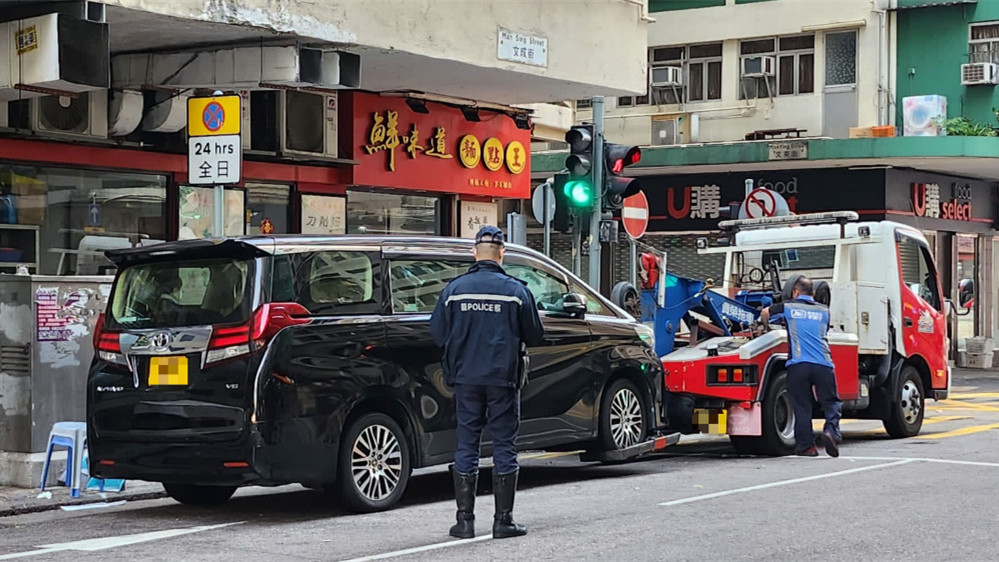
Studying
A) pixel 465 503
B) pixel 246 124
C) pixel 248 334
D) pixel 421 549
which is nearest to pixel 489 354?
pixel 465 503

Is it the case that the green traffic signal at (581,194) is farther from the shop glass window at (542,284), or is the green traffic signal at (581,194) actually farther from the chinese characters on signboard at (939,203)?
the chinese characters on signboard at (939,203)

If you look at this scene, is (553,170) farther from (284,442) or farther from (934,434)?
(284,442)

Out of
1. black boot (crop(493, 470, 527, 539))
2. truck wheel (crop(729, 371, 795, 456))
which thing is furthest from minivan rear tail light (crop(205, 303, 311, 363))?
truck wheel (crop(729, 371, 795, 456))

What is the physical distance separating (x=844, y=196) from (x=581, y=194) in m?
16.8

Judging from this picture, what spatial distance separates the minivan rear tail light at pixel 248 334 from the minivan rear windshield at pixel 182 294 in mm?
72

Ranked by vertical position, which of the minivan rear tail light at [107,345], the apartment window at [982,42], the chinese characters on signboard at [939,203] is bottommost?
the minivan rear tail light at [107,345]

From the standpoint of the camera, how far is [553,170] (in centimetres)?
3341

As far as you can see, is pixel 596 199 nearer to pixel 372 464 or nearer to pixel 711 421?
pixel 711 421

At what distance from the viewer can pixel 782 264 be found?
16.2m

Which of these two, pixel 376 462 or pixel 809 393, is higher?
pixel 809 393

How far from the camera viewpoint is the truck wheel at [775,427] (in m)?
14.0

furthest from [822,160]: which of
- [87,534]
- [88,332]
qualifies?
[87,534]

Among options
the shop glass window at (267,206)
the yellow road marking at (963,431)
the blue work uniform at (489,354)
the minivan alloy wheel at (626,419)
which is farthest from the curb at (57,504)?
the yellow road marking at (963,431)

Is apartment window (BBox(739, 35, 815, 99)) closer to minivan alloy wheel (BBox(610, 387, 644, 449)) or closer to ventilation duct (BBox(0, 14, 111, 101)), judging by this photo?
minivan alloy wheel (BBox(610, 387, 644, 449))
